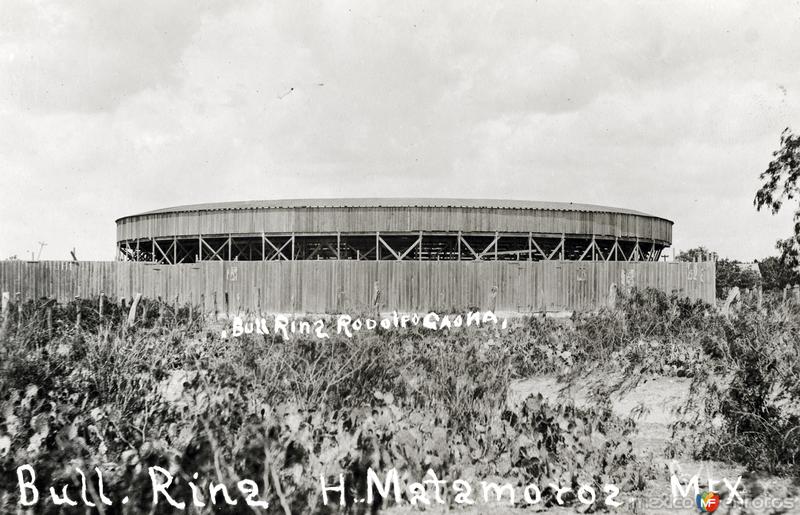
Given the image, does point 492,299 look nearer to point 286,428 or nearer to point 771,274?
point 286,428

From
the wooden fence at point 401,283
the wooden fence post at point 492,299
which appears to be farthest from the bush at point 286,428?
the wooden fence at point 401,283

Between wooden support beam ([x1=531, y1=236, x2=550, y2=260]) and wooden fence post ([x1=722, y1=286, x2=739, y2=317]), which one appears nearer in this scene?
wooden fence post ([x1=722, y1=286, x2=739, y2=317])

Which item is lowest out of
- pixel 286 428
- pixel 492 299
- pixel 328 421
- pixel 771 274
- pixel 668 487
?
pixel 668 487

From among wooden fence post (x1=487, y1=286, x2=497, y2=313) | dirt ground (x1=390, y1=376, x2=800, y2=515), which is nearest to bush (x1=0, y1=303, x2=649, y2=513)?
dirt ground (x1=390, y1=376, x2=800, y2=515)

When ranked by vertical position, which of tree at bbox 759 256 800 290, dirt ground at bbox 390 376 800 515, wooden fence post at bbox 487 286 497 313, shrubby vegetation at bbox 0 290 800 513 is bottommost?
dirt ground at bbox 390 376 800 515

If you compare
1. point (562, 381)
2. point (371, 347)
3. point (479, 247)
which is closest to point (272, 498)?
point (371, 347)

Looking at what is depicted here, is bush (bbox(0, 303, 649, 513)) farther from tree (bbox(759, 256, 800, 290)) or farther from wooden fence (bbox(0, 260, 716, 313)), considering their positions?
tree (bbox(759, 256, 800, 290))

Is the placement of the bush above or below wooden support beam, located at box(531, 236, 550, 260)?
below

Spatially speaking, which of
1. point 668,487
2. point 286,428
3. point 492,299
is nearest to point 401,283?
point 492,299
